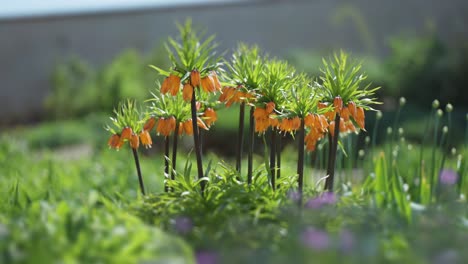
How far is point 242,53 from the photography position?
2430mm

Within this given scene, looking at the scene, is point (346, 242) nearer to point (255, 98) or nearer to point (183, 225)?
point (183, 225)

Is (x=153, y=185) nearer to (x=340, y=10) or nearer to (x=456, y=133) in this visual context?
(x=456, y=133)

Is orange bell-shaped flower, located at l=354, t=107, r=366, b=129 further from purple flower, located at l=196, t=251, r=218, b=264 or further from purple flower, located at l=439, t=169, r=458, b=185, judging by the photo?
purple flower, located at l=196, t=251, r=218, b=264

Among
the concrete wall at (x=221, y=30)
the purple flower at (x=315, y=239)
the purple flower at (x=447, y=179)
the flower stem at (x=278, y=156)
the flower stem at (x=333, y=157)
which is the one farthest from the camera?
the concrete wall at (x=221, y=30)

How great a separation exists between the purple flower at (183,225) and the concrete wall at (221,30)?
10.7m

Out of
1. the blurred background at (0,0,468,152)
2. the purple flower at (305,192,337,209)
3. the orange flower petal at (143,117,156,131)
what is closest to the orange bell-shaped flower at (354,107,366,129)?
the purple flower at (305,192,337,209)

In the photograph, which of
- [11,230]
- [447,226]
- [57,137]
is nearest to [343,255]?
[447,226]

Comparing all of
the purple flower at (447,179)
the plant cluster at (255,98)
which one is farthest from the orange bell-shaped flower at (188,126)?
the purple flower at (447,179)

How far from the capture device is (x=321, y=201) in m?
2.20

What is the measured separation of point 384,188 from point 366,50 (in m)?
10.7

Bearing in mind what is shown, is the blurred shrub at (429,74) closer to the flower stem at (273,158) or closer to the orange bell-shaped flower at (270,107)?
the flower stem at (273,158)

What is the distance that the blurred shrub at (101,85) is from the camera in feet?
30.0

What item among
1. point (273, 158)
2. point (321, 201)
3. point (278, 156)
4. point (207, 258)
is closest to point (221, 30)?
point (278, 156)

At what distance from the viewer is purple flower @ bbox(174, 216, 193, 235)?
1.97 m
